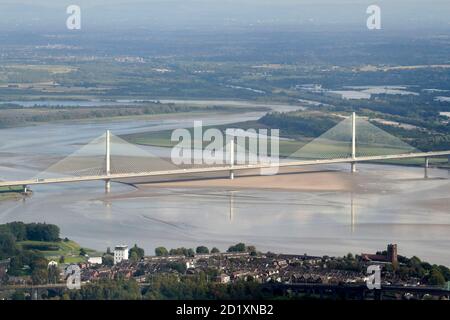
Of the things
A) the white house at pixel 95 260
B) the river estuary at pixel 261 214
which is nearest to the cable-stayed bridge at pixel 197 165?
the river estuary at pixel 261 214

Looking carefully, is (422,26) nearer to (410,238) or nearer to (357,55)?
(357,55)

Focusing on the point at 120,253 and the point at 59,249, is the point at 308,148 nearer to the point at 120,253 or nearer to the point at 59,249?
the point at 59,249

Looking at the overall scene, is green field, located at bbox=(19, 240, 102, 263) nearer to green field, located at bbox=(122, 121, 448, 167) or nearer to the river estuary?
the river estuary

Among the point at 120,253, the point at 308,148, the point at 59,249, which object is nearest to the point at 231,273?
the point at 120,253

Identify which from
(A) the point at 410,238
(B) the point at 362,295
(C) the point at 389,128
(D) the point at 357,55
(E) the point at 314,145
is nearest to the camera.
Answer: (B) the point at 362,295

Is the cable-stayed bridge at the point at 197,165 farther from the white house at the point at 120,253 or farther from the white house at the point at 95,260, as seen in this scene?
the white house at the point at 95,260
